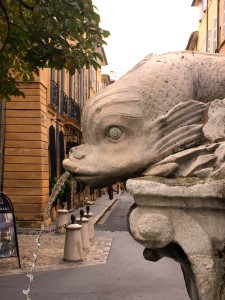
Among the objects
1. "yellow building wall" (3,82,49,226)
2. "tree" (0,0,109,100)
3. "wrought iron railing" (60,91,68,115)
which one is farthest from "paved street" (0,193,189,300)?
"wrought iron railing" (60,91,68,115)

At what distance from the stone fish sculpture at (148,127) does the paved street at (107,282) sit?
483cm

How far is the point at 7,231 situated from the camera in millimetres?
8656

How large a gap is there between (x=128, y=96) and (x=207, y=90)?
0.46 m

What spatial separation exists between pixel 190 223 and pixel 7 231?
6.91 metres

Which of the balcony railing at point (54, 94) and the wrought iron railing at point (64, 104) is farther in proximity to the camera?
the wrought iron railing at point (64, 104)

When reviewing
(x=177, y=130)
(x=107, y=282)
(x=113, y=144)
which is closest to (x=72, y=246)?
(x=107, y=282)

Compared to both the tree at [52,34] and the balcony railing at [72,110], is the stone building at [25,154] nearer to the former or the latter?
the balcony railing at [72,110]

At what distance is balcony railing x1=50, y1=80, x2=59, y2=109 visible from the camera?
60.3 feet

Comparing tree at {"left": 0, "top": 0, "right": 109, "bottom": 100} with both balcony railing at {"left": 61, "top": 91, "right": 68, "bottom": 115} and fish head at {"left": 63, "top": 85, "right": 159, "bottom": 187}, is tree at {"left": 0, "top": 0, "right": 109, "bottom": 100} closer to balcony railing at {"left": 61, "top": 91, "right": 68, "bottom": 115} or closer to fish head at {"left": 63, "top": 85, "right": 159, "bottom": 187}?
fish head at {"left": 63, "top": 85, "right": 159, "bottom": 187}

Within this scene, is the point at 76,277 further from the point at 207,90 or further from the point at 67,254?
the point at 207,90

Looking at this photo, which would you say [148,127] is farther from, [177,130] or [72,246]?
[72,246]

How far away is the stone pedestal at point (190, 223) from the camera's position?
2178 mm

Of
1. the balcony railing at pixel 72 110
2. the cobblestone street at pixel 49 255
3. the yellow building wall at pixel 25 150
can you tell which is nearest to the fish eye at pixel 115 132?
the cobblestone street at pixel 49 255

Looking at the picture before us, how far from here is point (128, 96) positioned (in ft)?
7.88
